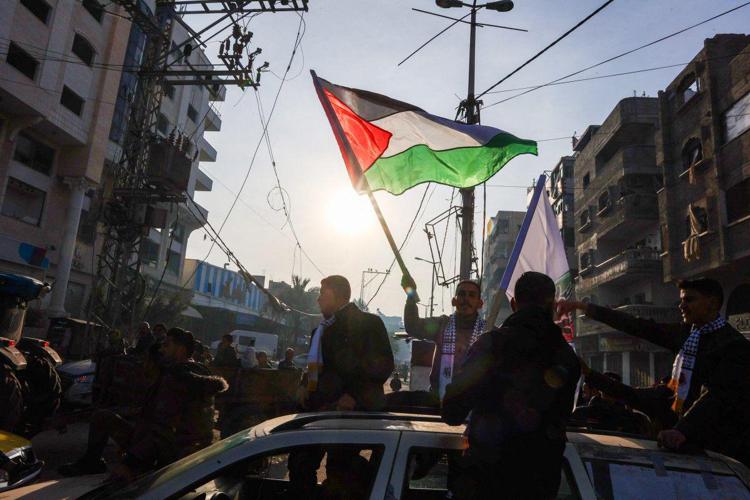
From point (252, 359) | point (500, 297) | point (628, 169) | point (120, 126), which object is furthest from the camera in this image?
point (120, 126)

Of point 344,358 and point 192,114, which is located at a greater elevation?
point 192,114

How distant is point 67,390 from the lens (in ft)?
31.7

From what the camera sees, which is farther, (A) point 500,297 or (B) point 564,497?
(A) point 500,297

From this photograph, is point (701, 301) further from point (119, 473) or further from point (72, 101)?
point (72, 101)

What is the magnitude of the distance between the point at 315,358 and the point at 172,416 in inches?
45.6

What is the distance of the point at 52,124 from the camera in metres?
20.3

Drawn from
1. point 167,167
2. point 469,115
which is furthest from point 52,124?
point 469,115

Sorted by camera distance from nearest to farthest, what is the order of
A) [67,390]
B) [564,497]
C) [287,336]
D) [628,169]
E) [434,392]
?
[564,497] → [434,392] → [67,390] → [628,169] → [287,336]

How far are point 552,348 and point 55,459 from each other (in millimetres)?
7396

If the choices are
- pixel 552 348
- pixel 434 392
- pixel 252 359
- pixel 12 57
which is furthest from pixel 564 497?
pixel 12 57

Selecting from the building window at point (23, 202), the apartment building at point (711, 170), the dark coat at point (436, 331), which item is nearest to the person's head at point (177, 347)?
the dark coat at point (436, 331)

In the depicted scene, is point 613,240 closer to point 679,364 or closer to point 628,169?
point 628,169

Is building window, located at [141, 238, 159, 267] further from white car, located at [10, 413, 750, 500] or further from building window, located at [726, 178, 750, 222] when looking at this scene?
white car, located at [10, 413, 750, 500]

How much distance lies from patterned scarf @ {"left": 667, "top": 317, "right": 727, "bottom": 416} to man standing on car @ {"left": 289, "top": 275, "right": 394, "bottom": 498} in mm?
1764
